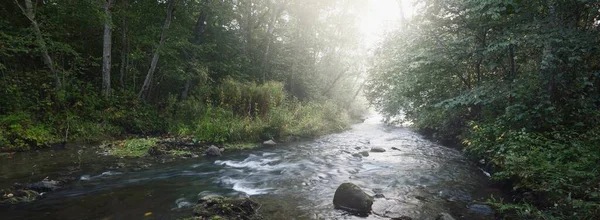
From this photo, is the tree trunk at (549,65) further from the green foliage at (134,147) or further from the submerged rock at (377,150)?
the green foliage at (134,147)

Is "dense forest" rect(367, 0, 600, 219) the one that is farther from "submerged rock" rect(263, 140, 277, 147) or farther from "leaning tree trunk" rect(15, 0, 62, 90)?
"leaning tree trunk" rect(15, 0, 62, 90)

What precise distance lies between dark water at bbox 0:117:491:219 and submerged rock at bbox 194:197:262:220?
1.05 feet

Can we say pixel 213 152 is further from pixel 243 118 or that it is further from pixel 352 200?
pixel 352 200

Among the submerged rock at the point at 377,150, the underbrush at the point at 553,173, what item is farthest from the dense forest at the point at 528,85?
the submerged rock at the point at 377,150

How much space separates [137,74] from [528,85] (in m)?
15.6

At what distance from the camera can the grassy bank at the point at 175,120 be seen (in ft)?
29.6

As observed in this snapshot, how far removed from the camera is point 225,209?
4.98 meters

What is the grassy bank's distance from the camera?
29.6 ft

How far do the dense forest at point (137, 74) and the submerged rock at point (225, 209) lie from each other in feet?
21.9

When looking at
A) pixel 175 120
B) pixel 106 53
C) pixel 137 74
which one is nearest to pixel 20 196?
pixel 175 120

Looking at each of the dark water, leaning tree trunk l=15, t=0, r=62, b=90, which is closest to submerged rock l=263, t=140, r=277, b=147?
the dark water

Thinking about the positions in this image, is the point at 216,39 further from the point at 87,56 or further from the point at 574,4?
the point at 574,4

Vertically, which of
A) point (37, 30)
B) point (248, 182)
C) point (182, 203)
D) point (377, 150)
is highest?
point (37, 30)

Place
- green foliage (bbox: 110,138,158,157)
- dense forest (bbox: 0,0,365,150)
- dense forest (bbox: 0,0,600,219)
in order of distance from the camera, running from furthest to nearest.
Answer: dense forest (bbox: 0,0,365,150) < green foliage (bbox: 110,138,158,157) < dense forest (bbox: 0,0,600,219)
